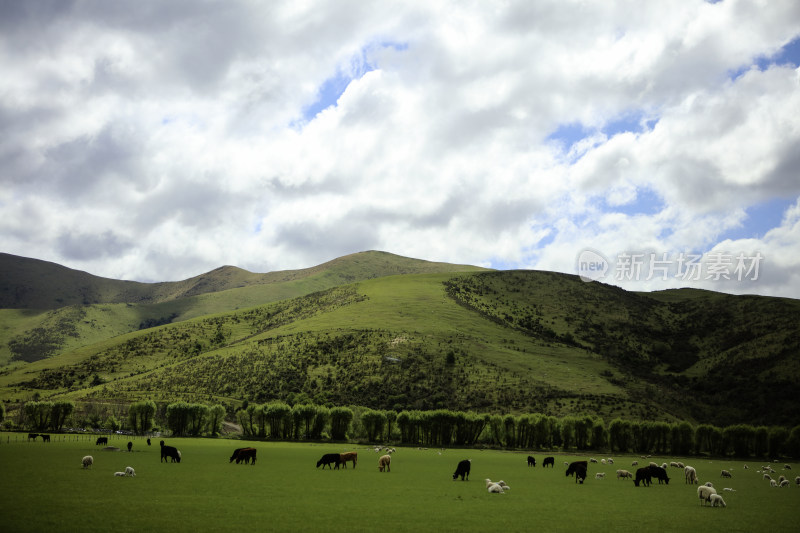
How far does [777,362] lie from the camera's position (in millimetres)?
168750

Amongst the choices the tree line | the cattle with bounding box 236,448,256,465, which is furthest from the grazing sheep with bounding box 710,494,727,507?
the tree line

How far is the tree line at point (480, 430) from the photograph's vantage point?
107438mm

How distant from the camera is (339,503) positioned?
29.8 meters

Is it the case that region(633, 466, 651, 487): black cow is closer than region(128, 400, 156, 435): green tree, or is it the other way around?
region(633, 466, 651, 487): black cow

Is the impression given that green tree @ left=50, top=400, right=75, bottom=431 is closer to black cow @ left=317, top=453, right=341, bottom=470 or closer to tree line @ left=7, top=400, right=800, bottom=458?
tree line @ left=7, top=400, right=800, bottom=458

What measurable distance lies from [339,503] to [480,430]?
86.6 metres

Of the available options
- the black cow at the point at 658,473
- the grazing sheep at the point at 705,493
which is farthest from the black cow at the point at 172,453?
the grazing sheep at the point at 705,493

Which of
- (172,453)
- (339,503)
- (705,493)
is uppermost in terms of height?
(705,493)

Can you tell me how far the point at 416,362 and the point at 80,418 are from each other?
8708 cm

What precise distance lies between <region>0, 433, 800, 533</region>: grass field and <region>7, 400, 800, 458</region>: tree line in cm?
6336

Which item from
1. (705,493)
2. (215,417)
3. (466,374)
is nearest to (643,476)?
(705,493)

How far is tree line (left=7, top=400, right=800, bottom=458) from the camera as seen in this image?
107438mm

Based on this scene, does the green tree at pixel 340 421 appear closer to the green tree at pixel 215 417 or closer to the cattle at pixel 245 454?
the green tree at pixel 215 417

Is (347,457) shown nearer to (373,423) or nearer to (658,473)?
(658,473)
